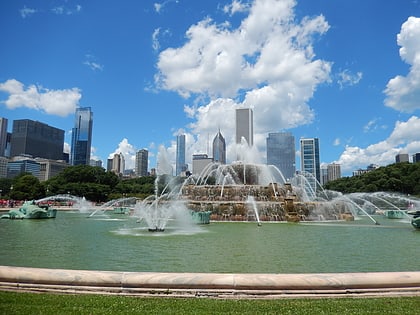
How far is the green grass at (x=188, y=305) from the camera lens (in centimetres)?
563

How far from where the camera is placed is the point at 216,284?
6.59 metres

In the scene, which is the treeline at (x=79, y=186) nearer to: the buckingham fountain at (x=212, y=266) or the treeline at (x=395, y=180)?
the treeline at (x=395, y=180)

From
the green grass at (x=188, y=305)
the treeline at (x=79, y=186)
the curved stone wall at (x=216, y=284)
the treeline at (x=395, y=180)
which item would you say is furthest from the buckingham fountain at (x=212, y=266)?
the treeline at (x=395, y=180)

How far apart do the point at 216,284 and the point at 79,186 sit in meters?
88.9

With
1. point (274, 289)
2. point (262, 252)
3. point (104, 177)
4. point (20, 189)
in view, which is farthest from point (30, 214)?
point (104, 177)

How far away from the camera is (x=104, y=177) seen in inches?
3986

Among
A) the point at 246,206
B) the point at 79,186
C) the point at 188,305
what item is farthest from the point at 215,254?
the point at 79,186

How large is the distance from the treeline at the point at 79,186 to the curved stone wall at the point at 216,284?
268ft

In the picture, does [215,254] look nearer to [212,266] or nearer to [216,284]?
[212,266]

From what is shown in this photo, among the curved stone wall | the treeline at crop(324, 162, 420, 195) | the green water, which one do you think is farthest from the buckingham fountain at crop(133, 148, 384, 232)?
the treeline at crop(324, 162, 420, 195)

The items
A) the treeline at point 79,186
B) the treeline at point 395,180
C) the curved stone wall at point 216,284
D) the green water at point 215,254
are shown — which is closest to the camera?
the curved stone wall at point 216,284

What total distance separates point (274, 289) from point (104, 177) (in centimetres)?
9976

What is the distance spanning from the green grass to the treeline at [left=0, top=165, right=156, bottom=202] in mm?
82561

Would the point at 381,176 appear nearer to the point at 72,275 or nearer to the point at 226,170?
the point at 226,170
